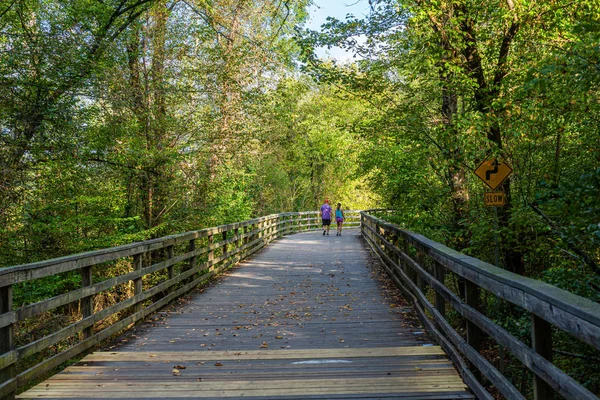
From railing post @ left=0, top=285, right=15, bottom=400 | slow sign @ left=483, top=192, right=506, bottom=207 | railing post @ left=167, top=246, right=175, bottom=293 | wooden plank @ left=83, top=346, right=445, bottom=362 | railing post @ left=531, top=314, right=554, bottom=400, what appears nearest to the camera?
railing post @ left=531, top=314, right=554, bottom=400

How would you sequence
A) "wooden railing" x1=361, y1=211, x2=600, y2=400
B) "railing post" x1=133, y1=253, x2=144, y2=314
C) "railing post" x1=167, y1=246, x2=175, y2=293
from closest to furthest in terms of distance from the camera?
"wooden railing" x1=361, y1=211, x2=600, y2=400
"railing post" x1=133, y1=253, x2=144, y2=314
"railing post" x1=167, y1=246, x2=175, y2=293

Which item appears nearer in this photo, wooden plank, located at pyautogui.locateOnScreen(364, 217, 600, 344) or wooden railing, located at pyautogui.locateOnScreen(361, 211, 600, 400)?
wooden plank, located at pyautogui.locateOnScreen(364, 217, 600, 344)

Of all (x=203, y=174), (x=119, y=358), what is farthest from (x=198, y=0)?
(x=119, y=358)

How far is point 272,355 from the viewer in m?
5.15

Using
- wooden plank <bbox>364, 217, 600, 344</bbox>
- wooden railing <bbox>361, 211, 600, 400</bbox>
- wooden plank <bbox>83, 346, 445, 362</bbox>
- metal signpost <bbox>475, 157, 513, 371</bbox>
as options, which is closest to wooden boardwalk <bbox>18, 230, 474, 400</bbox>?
wooden plank <bbox>83, 346, 445, 362</bbox>

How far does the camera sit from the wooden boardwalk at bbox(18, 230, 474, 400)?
411 centimetres

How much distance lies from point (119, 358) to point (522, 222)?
17.9ft

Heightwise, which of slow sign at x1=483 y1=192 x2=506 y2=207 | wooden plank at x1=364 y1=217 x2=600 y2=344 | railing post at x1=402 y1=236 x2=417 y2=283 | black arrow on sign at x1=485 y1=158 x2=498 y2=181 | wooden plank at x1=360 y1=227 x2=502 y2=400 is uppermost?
black arrow on sign at x1=485 y1=158 x2=498 y2=181

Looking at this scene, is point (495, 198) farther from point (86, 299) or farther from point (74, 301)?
point (74, 301)

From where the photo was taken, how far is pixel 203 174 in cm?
1441

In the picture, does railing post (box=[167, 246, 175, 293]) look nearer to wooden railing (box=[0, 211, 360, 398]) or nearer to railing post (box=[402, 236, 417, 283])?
wooden railing (box=[0, 211, 360, 398])

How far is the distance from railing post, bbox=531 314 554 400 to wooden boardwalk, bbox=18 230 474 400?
47.9 inches

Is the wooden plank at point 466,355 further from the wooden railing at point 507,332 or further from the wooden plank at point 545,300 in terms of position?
the wooden plank at point 545,300

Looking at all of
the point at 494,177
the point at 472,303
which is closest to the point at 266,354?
the point at 472,303
